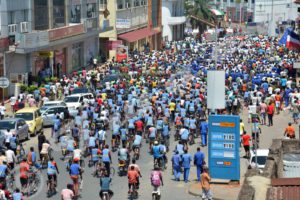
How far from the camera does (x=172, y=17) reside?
A: 10712cm

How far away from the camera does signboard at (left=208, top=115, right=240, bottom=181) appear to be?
25078mm

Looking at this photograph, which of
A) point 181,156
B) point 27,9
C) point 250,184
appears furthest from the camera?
point 27,9

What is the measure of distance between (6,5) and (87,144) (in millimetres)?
20116

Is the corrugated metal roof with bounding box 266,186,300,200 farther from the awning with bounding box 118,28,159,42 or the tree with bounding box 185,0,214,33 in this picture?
the tree with bounding box 185,0,214,33

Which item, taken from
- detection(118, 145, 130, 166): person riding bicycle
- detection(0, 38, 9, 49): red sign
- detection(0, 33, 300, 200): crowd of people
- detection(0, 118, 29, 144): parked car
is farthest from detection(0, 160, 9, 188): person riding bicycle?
detection(0, 38, 9, 49): red sign

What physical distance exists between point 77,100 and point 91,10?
96.4ft

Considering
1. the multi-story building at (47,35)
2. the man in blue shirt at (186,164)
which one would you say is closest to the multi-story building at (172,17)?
the multi-story building at (47,35)

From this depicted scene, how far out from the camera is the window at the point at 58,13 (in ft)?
187

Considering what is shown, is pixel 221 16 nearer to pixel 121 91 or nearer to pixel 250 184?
pixel 121 91

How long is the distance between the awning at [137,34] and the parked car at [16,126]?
44.3m

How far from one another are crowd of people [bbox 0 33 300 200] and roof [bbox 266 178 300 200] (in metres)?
6.87

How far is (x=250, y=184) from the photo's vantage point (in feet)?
50.3

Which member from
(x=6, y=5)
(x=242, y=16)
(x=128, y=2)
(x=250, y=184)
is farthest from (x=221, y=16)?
(x=250, y=184)

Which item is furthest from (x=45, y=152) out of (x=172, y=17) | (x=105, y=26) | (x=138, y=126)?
(x=172, y=17)
